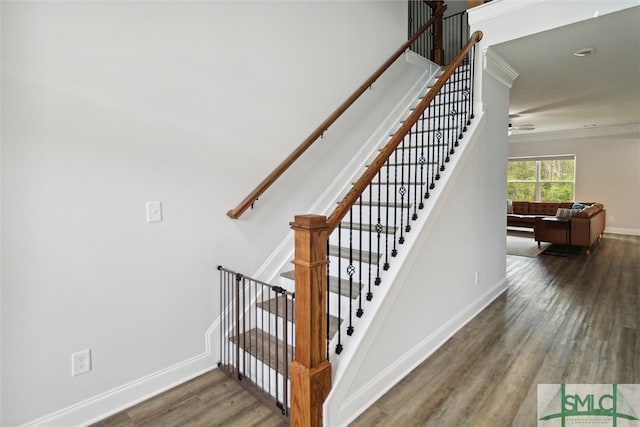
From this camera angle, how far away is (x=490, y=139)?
3480 millimetres

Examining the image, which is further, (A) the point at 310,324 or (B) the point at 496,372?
(B) the point at 496,372

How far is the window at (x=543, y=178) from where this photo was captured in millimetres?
9031

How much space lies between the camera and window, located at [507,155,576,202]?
9.03 meters

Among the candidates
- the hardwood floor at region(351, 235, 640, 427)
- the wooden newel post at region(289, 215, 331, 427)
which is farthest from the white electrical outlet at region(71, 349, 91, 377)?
the hardwood floor at region(351, 235, 640, 427)

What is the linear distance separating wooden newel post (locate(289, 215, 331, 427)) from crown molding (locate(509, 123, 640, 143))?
376 inches

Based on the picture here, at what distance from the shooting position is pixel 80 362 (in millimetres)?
1859

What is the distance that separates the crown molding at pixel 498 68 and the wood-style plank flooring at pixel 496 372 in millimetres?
2407

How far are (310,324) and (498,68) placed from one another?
135 inches

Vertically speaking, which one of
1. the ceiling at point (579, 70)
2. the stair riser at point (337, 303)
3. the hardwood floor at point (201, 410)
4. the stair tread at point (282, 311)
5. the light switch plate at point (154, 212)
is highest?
the ceiling at point (579, 70)

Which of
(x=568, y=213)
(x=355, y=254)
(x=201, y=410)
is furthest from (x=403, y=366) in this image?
(x=568, y=213)

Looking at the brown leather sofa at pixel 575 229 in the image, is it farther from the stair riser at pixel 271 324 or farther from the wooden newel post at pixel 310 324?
the wooden newel post at pixel 310 324

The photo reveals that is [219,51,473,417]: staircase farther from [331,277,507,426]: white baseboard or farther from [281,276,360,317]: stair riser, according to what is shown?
[331,277,507,426]: white baseboard

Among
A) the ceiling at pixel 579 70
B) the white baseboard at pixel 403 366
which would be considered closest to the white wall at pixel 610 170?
the ceiling at pixel 579 70

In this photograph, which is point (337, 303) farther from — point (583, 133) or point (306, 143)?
point (583, 133)
